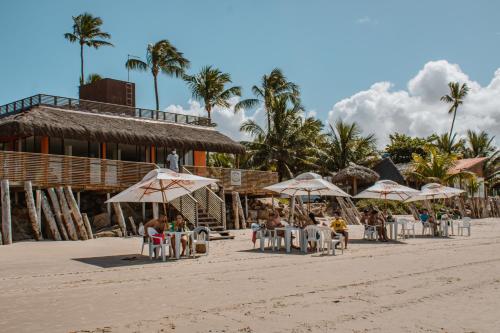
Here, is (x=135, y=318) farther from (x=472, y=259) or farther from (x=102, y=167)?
(x=102, y=167)

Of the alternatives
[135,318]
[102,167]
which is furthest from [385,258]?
[102,167]

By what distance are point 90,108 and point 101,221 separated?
5994 mm

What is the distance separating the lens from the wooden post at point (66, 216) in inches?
727

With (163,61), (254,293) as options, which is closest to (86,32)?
(163,61)

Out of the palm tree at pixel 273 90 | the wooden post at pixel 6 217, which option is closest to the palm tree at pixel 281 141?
the palm tree at pixel 273 90

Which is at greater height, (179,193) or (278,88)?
(278,88)

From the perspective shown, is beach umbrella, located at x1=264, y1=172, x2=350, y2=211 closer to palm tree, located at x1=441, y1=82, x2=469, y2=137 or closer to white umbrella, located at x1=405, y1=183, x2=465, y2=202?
white umbrella, located at x1=405, y1=183, x2=465, y2=202

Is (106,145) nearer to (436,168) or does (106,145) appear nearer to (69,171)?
(69,171)

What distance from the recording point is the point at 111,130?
22703 mm

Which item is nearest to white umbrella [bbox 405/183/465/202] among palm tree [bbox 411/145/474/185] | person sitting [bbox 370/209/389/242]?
person sitting [bbox 370/209/389/242]

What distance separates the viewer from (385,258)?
12664 millimetres

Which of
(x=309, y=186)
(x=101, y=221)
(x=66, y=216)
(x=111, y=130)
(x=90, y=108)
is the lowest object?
(x=101, y=221)

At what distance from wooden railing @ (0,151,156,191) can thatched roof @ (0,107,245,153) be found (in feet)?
4.79

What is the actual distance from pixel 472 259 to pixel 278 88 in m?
31.1
